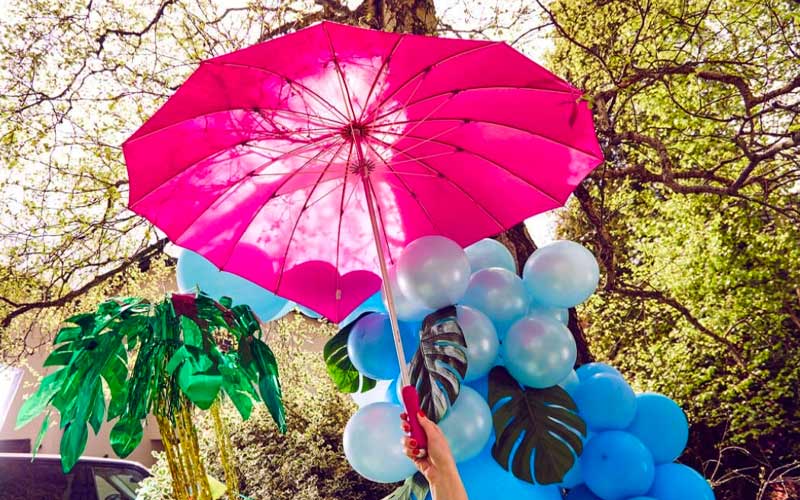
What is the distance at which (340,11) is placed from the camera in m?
4.64

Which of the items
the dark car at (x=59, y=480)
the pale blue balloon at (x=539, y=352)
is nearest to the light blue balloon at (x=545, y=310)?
the pale blue balloon at (x=539, y=352)

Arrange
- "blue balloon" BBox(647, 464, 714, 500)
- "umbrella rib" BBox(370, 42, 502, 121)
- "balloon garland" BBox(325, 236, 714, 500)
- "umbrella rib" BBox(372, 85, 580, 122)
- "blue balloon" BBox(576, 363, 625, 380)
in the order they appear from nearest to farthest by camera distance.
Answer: "umbrella rib" BBox(370, 42, 502, 121)
"umbrella rib" BBox(372, 85, 580, 122)
"balloon garland" BBox(325, 236, 714, 500)
"blue balloon" BBox(647, 464, 714, 500)
"blue balloon" BBox(576, 363, 625, 380)

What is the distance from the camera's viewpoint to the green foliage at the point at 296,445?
20.1ft

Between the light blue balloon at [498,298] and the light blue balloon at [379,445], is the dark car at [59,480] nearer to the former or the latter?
the light blue balloon at [379,445]

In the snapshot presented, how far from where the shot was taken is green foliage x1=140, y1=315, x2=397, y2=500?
20.1 feet

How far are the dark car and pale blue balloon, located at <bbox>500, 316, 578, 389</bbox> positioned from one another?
10.4ft

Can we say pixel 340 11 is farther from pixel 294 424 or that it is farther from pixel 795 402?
pixel 795 402

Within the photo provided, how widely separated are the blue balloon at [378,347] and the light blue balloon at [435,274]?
0.74 feet

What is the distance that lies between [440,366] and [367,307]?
2.11 ft

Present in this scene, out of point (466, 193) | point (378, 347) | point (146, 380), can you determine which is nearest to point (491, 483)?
point (378, 347)

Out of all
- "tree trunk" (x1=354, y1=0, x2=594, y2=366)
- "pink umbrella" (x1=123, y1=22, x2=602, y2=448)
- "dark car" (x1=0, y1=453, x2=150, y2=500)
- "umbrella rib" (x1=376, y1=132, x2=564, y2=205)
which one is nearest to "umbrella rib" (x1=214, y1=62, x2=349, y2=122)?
"pink umbrella" (x1=123, y1=22, x2=602, y2=448)

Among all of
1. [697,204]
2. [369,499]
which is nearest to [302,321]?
[369,499]

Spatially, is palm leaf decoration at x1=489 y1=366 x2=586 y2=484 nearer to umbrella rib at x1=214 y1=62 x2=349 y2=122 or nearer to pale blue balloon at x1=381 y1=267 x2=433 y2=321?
pale blue balloon at x1=381 y1=267 x2=433 y2=321

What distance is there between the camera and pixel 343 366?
246cm
